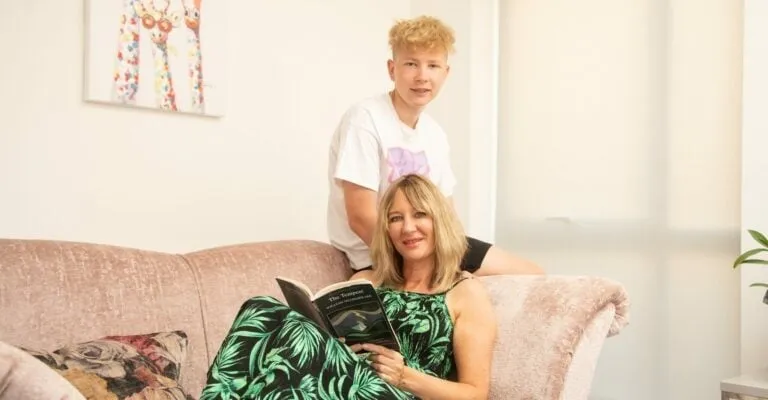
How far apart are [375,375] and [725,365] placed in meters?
1.84

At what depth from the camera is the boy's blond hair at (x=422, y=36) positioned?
104 inches

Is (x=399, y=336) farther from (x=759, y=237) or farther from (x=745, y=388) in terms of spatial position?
(x=759, y=237)

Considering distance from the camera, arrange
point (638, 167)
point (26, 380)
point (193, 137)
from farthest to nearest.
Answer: point (638, 167), point (193, 137), point (26, 380)

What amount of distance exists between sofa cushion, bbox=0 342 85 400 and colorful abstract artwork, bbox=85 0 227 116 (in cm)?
138

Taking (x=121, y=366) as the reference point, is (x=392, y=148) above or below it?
above

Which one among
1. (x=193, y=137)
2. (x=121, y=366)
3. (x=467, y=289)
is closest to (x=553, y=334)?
(x=467, y=289)

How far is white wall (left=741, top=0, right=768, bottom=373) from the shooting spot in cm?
298

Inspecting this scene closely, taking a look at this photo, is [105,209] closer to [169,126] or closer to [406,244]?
[169,126]

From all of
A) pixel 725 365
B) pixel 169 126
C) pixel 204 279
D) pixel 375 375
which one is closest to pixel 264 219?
pixel 169 126

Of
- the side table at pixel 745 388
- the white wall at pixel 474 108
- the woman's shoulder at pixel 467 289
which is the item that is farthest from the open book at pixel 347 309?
the white wall at pixel 474 108

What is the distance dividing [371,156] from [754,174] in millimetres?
1358

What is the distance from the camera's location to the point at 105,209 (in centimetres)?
266

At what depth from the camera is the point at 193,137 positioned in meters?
2.93

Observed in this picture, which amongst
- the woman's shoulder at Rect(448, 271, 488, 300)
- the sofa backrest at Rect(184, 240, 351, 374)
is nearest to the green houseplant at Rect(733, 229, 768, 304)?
the woman's shoulder at Rect(448, 271, 488, 300)
